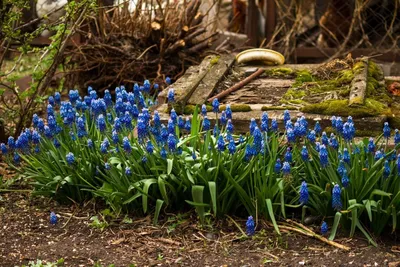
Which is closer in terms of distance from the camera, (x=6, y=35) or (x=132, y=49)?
(x=6, y=35)

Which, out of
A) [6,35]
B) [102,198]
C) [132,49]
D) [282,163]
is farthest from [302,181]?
[132,49]

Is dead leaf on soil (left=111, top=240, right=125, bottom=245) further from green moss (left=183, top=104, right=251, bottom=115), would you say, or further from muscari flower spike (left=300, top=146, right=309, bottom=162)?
green moss (left=183, top=104, right=251, bottom=115)

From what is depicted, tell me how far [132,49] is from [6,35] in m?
2.32

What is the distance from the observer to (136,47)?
26.3 ft

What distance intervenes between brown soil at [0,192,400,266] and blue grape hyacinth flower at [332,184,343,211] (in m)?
0.22

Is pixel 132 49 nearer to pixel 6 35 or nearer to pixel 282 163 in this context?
pixel 6 35

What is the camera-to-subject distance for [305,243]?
14.3 feet

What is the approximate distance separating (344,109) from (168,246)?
63.5 inches

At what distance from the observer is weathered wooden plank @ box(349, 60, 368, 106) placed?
5353 millimetres

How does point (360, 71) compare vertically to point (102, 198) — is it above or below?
above

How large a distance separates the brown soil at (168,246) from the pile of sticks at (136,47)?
3.21 m

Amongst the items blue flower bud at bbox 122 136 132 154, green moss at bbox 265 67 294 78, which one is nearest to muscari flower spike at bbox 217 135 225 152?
blue flower bud at bbox 122 136 132 154

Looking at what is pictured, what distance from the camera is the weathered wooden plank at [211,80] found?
19.0 ft

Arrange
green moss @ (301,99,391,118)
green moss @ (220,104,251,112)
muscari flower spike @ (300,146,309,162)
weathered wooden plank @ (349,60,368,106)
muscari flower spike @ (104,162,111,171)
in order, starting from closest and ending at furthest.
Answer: muscari flower spike @ (300,146,309,162) < muscari flower spike @ (104,162,111,171) < green moss @ (301,99,391,118) < weathered wooden plank @ (349,60,368,106) < green moss @ (220,104,251,112)
